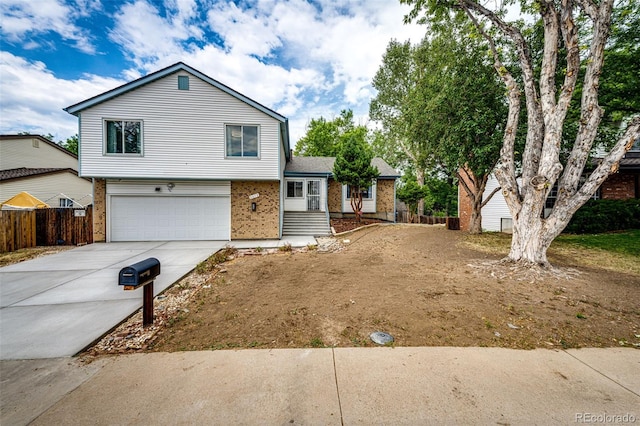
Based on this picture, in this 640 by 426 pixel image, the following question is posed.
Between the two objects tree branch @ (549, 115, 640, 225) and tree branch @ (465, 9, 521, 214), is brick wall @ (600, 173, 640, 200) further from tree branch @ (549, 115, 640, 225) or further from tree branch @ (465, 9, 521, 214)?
tree branch @ (465, 9, 521, 214)

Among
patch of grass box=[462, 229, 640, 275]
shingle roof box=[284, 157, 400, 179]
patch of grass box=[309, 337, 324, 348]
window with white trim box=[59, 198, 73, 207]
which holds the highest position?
shingle roof box=[284, 157, 400, 179]

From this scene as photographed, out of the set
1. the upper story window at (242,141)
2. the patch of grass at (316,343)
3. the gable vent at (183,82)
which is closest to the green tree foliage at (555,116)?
the patch of grass at (316,343)

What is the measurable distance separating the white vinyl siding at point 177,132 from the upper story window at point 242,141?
0.77 ft

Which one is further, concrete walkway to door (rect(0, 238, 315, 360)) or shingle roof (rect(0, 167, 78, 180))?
shingle roof (rect(0, 167, 78, 180))

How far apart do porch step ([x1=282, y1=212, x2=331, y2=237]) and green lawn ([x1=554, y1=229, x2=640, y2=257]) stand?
9288 mm

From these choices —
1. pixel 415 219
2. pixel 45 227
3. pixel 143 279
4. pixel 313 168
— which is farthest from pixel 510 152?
pixel 45 227

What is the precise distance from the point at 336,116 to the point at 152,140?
23.9 meters

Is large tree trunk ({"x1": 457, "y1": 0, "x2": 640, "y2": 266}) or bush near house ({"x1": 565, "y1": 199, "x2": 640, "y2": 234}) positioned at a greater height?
large tree trunk ({"x1": 457, "y1": 0, "x2": 640, "y2": 266})

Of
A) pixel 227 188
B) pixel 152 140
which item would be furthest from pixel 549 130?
pixel 152 140

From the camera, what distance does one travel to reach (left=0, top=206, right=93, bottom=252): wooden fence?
8.69 meters

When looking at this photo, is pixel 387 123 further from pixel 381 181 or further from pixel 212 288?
pixel 212 288

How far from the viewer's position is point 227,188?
11.0 m

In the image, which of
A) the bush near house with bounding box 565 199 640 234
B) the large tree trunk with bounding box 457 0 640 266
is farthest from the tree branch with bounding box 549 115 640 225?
the bush near house with bounding box 565 199 640 234

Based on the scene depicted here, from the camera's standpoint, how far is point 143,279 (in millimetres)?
3135
